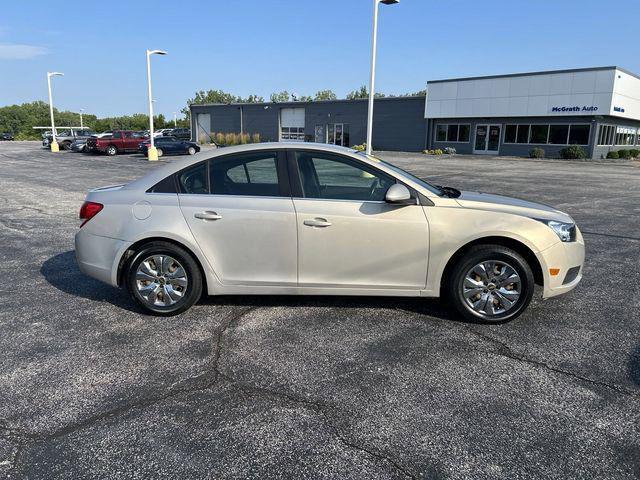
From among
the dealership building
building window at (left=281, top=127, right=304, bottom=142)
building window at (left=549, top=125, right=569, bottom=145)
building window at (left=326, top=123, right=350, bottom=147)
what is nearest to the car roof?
the dealership building

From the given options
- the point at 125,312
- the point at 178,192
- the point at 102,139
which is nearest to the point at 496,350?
the point at 178,192

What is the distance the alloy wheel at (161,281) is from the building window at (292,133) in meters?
52.5

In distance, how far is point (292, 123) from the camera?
5697 centimetres

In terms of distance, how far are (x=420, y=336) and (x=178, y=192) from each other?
8.48ft

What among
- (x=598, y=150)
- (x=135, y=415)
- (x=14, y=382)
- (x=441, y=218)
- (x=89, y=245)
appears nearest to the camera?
(x=135, y=415)

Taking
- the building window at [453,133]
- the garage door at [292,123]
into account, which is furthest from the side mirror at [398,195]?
the garage door at [292,123]

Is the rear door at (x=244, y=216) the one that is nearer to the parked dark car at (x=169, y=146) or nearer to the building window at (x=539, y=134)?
the parked dark car at (x=169, y=146)

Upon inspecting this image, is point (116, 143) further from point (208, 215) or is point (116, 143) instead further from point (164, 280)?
point (208, 215)

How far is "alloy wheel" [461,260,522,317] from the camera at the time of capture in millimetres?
4477

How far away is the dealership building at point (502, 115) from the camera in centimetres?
3716

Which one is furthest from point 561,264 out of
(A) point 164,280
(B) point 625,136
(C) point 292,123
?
(C) point 292,123

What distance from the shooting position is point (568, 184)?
1898 cm

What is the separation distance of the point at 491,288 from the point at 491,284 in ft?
0.12

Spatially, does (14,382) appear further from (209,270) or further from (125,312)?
(209,270)
